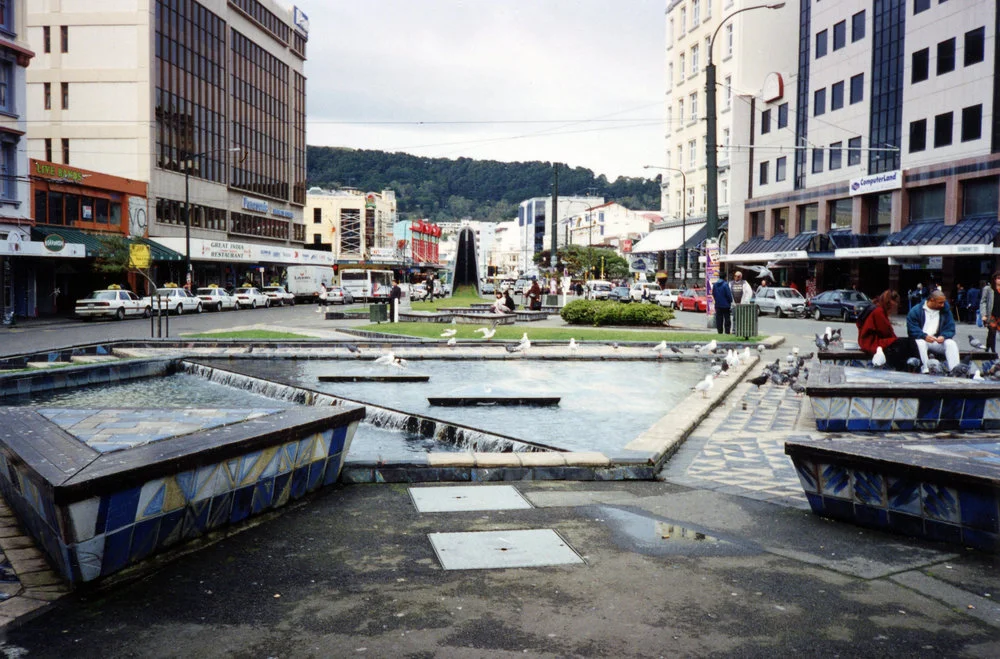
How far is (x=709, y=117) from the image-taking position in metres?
22.9

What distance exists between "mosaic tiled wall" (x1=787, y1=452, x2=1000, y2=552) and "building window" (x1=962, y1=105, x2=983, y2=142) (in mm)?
34769

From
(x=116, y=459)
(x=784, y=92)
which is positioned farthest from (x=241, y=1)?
(x=116, y=459)

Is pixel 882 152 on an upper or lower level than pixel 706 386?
upper

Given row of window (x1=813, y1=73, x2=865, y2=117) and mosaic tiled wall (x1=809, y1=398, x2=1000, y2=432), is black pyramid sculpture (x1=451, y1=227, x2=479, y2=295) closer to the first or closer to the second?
row of window (x1=813, y1=73, x2=865, y2=117)

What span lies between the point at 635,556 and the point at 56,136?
58098 mm

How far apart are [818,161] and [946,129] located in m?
10.5

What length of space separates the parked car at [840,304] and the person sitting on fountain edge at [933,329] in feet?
79.0

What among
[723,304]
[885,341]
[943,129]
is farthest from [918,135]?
[885,341]

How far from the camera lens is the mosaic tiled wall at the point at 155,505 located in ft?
14.0

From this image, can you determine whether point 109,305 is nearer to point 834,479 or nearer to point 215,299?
point 215,299

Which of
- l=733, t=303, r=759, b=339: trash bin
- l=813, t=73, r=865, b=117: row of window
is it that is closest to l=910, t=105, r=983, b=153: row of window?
l=813, t=73, r=865, b=117: row of window

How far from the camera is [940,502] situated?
525cm

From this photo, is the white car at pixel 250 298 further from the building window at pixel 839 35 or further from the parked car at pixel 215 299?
the building window at pixel 839 35

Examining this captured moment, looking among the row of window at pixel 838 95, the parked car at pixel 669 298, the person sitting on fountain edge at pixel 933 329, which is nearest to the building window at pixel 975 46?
the row of window at pixel 838 95
